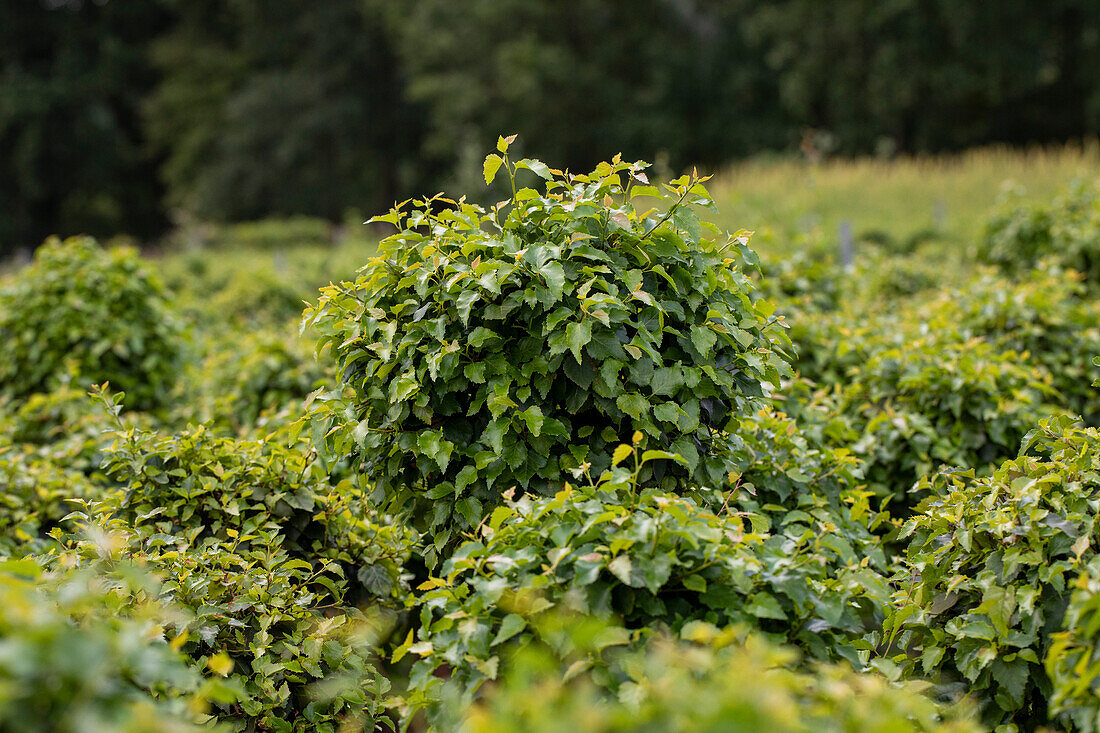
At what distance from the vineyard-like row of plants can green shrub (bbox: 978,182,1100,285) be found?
2663mm

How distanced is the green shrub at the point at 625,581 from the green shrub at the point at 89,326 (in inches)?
142

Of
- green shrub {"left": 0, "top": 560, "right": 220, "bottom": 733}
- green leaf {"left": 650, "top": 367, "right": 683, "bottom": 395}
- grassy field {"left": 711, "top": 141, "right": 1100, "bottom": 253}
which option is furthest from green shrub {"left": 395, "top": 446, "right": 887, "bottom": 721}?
grassy field {"left": 711, "top": 141, "right": 1100, "bottom": 253}

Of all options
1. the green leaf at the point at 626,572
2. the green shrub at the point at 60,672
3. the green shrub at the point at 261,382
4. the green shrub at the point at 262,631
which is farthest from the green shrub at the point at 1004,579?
the green shrub at the point at 261,382

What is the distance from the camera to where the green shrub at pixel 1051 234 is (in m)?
5.80

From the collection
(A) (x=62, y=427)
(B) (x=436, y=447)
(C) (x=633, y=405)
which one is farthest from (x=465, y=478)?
(A) (x=62, y=427)

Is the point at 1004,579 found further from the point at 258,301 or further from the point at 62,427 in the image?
the point at 258,301

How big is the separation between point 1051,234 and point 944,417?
143 inches

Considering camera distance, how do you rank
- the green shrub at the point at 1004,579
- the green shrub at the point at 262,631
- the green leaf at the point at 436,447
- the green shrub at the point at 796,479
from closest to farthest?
1. the green shrub at the point at 1004,579
2. the green shrub at the point at 262,631
3. the green leaf at the point at 436,447
4. the green shrub at the point at 796,479

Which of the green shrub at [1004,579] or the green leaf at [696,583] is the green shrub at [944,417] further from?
the green leaf at [696,583]

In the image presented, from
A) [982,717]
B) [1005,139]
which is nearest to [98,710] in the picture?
[982,717]

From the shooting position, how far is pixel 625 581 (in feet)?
5.31

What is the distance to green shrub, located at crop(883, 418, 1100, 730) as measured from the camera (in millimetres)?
1927

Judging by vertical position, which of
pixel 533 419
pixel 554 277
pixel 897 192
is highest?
pixel 554 277

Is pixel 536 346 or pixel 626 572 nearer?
pixel 626 572
